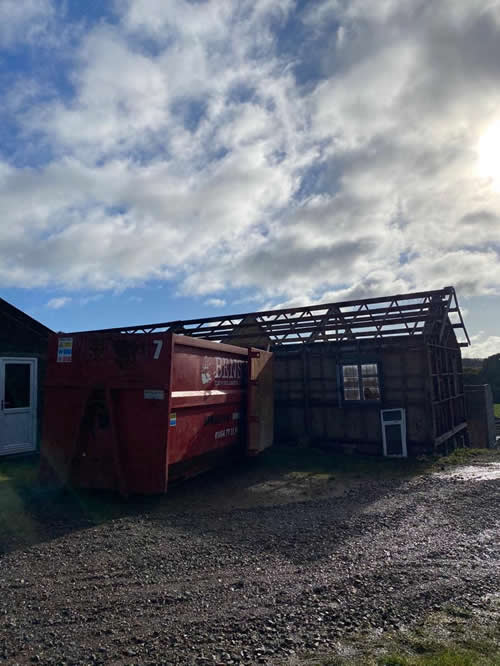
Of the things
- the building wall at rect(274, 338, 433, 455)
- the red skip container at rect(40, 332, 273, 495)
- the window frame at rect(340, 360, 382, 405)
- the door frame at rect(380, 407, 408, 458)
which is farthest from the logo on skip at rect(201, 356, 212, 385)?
the door frame at rect(380, 407, 408, 458)

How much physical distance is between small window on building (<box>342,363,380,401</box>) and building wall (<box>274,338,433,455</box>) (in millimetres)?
142

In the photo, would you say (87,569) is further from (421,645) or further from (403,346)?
(403,346)

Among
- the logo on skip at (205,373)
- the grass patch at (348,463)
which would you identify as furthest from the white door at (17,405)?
the logo on skip at (205,373)

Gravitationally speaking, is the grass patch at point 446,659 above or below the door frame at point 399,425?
below

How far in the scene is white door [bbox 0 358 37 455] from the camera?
10945 mm

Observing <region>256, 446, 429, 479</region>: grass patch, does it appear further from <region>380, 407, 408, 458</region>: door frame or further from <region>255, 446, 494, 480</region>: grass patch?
<region>380, 407, 408, 458</region>: door frame

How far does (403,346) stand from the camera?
1195 centimetres

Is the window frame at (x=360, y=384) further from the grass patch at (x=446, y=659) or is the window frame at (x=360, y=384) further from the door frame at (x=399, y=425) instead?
the grass patch at (x=446, y=659)

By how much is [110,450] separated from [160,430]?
0.89 metres

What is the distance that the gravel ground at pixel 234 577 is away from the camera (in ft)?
10.6

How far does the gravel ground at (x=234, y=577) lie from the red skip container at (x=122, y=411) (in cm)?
63

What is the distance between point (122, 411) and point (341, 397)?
23.2 feet

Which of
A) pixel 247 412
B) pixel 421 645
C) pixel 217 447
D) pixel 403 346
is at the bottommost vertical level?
pixel 421 645

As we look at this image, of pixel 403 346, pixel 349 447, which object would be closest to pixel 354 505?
pixel 349 447
